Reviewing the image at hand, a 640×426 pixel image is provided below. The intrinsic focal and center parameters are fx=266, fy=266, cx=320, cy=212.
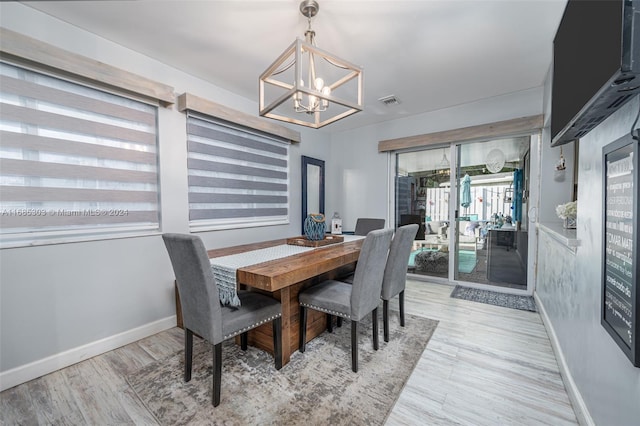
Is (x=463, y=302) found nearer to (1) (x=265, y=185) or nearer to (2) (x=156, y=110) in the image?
(1) (x=265, y=185)

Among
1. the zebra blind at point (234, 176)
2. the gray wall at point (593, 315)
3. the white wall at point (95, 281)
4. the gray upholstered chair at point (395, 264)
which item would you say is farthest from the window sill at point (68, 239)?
the gray wall at point (593, 315)

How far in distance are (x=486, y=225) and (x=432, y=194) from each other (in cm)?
80

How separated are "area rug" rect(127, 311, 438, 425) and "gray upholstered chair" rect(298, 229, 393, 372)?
15cm

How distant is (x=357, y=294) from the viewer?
179cm

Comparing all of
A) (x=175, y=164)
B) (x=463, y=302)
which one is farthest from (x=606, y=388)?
(x=175, y=164)

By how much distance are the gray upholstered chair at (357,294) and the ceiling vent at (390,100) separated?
2.04 meters

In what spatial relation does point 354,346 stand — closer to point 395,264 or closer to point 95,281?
point 395,264

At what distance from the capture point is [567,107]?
1.44 metres

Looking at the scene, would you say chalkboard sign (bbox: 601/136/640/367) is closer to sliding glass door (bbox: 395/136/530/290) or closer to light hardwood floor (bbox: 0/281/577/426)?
light hardwood floor (bbox: 0/281/577/426)

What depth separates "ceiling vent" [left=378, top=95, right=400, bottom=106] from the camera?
127 inches

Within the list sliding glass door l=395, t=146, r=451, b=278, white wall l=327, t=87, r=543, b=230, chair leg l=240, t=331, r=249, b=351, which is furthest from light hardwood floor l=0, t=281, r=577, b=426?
white wall l=327, t=87, r=543, b=230

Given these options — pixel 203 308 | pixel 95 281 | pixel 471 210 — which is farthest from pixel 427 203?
pixel 95 281

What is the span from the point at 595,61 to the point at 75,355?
11.2 ft

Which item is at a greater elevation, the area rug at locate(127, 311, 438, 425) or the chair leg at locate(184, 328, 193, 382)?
the chair leg at locate(184, 328, 193, 382)
